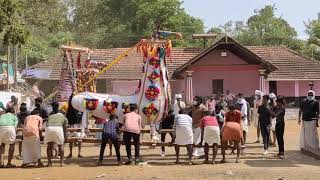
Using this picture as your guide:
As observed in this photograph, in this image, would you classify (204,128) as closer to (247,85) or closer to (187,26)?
(247,85)

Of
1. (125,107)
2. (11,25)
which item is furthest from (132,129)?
(11,25)

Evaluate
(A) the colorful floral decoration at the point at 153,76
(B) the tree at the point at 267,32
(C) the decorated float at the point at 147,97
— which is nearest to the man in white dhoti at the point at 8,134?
(C) the decorated float at the point at 147,97

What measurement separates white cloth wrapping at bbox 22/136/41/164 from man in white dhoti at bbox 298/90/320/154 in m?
7.37

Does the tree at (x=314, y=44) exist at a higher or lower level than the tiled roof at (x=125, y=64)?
higher

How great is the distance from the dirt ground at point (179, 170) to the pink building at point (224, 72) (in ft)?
56.4

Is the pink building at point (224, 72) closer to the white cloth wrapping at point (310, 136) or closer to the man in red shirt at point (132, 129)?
the white cloth wrapping at point (310, 136)

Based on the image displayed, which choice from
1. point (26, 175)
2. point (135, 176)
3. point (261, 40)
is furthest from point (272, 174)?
point (261, 40)

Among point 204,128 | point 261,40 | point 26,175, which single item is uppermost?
point 261,40

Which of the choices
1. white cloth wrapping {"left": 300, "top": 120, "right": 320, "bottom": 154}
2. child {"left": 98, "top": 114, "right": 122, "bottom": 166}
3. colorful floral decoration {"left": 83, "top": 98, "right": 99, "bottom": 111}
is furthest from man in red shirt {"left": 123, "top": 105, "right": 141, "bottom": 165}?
white cloth wrapping {"left": 300, "top": 120, "right": 320, "bottom": 154}

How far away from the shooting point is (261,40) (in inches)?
2190

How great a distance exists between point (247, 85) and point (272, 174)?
2292cm

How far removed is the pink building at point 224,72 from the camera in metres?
33.1

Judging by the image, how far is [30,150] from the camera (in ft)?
46.3

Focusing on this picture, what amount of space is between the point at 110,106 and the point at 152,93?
1.19m
